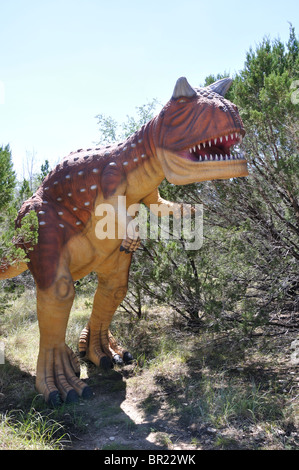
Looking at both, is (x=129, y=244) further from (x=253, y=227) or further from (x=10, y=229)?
(x=253, y=227)

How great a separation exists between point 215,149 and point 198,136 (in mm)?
221

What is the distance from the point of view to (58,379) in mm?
3561

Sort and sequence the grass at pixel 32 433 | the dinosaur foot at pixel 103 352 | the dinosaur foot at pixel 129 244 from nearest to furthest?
the grass at pixel 32 433 < the dinosaur foot at pixel 129 244 < the dinosaur foot at pixel 103 352

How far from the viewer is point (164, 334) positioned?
16.9ft

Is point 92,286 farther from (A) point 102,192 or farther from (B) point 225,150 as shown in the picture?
(B) point 225,150

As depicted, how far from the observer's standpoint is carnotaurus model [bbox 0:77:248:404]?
10.4 ft

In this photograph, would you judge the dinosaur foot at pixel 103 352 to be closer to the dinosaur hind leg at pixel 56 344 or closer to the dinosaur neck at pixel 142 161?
the dinosaur hind leg at pixel 56 344

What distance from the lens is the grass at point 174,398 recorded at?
2869mm

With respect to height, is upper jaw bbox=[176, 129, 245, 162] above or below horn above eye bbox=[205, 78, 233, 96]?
below

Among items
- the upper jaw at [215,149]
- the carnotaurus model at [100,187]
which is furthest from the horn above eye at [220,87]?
the upper jaw at [215,149]

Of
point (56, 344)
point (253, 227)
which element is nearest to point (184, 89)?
point (253, 227)

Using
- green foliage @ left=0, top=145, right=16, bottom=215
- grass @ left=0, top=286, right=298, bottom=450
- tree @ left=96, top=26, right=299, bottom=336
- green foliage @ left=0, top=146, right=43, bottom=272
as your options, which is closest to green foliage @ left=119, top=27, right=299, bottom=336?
tree @ left=96, top=26, right=299, bottom=336

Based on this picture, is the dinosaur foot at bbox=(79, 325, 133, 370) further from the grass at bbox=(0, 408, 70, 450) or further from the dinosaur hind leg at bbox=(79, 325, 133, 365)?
the grass at bbox=(0, 408, 70, 450)

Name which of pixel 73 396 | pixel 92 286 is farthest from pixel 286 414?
pixel 92 286
